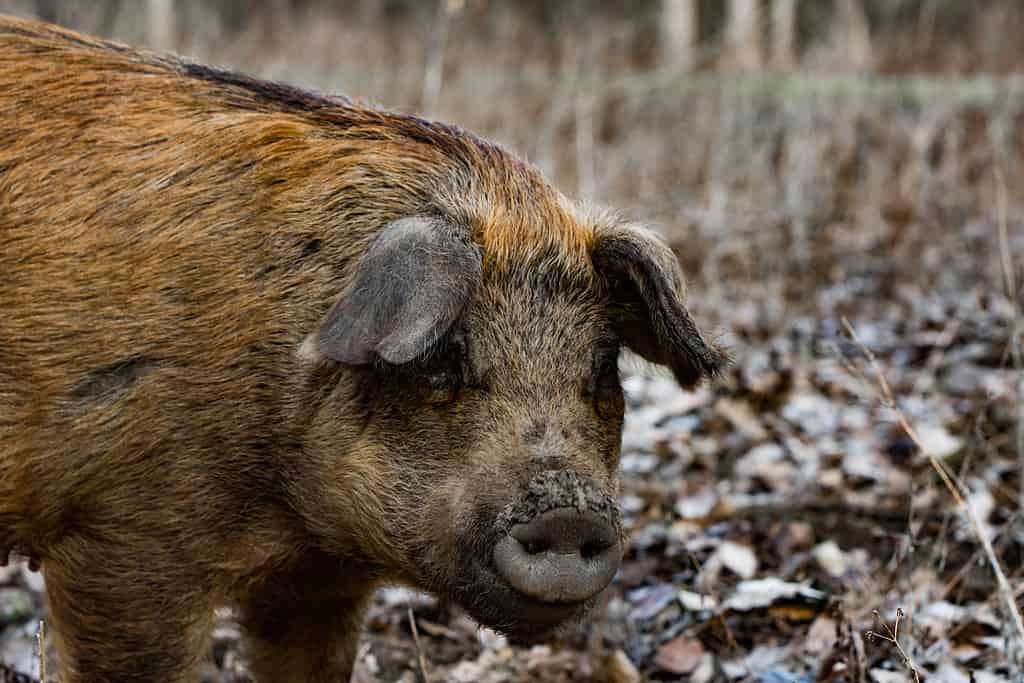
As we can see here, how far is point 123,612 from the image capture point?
11.0 feet

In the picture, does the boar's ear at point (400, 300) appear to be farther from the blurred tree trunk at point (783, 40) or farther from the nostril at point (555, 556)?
the blurred tree trunk at point (783, 40)

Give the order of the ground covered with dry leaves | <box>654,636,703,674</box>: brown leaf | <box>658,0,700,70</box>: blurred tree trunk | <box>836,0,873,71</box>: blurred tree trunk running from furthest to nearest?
<box>658,0,700,70</box>: blurred tree trunk → <box>836,0,873,71</box>: blurred tree trunk → <box>654,636,703,674</box>: brown leaf → the ground covered with dry leaves

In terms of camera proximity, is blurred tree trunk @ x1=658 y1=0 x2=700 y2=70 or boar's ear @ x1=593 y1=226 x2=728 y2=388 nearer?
boar's ear @ x1=593 y1=226 x2=728 y2=388

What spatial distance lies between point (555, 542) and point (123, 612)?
120 cm

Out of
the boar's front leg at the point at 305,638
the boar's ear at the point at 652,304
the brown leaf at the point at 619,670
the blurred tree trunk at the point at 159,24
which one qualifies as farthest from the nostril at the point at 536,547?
the blurred tree trunk at the point at 159,24

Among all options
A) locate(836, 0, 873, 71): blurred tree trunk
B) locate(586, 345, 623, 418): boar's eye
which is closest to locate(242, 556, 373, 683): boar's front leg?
locate(586, 345, 623, 418): boar's eye

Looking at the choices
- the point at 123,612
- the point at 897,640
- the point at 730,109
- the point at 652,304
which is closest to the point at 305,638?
the point at 123,612

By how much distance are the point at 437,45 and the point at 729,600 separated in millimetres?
5131

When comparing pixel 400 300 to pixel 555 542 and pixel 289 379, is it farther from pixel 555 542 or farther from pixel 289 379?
pixel 555 542

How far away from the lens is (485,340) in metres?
3.41

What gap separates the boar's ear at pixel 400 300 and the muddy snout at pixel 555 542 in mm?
466

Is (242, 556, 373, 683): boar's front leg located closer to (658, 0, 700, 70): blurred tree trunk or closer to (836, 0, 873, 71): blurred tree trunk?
(836, 0, 873, 71): blurred tree trunk

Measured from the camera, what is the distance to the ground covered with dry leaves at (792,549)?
14.5ft

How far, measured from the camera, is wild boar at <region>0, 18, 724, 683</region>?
10.5 ft
